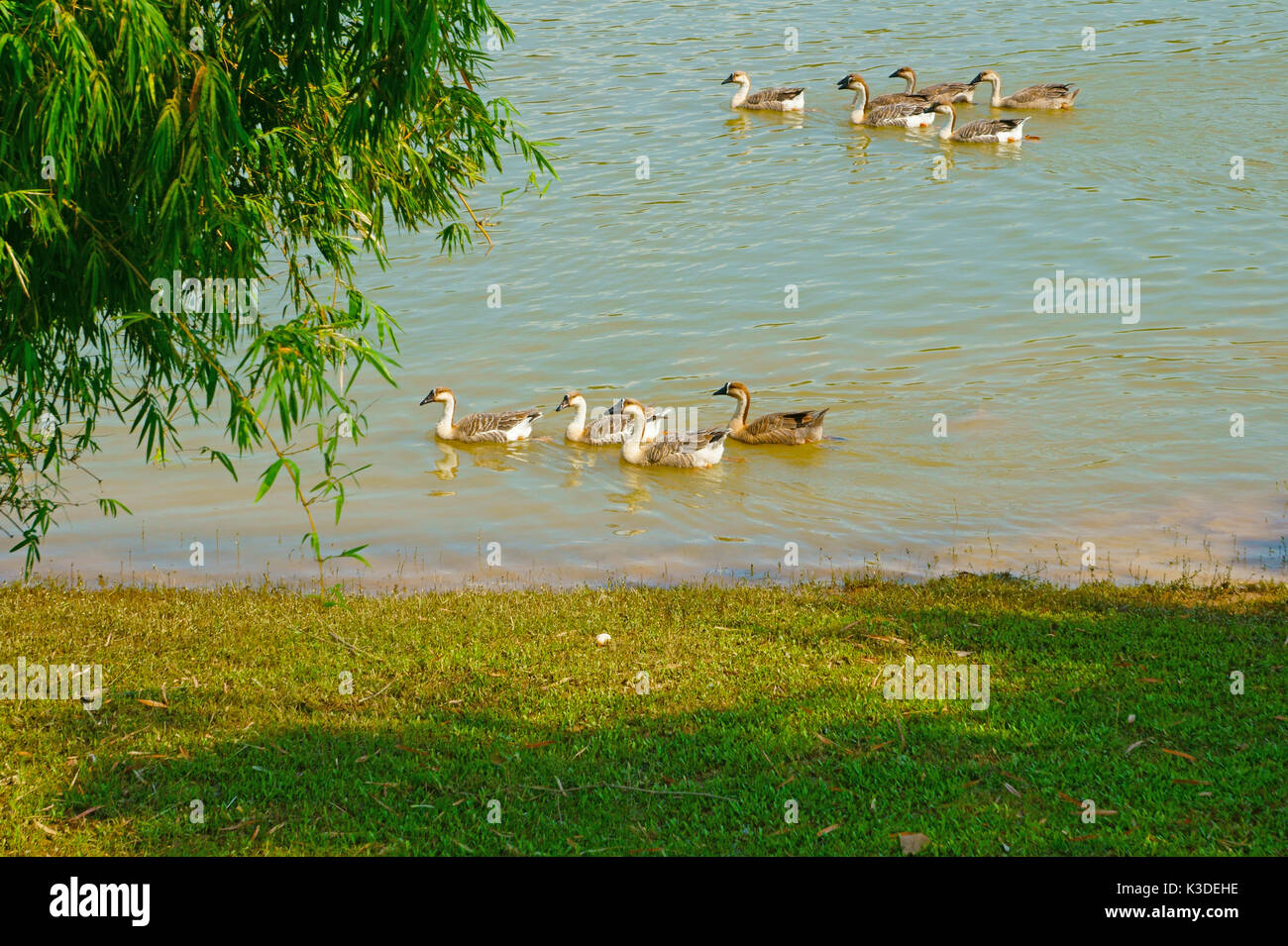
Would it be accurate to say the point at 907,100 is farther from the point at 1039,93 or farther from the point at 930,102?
the point at 1039,93

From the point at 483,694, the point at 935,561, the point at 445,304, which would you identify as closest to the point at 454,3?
the point at 483,694

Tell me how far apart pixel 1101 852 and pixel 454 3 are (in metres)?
6.41

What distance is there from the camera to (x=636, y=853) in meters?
7.27

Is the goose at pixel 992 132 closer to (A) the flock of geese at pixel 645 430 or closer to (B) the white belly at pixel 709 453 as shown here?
(A) the flock of geese at pixel 645 430

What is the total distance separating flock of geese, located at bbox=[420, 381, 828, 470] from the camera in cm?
1688

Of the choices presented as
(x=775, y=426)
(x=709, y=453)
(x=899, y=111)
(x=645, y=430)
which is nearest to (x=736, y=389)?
(x=775, y=426)

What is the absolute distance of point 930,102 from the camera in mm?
31688

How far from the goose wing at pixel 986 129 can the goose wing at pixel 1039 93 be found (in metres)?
1.42

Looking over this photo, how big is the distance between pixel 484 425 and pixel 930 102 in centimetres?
1901

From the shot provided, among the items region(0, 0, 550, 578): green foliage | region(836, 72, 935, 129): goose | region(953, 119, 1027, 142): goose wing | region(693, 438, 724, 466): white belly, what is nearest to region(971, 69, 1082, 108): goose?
region(953, 119, 1027, 142): goose wing

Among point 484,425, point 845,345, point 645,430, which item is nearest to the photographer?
point 645,430

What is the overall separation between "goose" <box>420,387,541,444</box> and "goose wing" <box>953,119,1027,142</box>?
55.3 feet

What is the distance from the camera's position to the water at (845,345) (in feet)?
47.2

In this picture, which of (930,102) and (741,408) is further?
(930,102)
